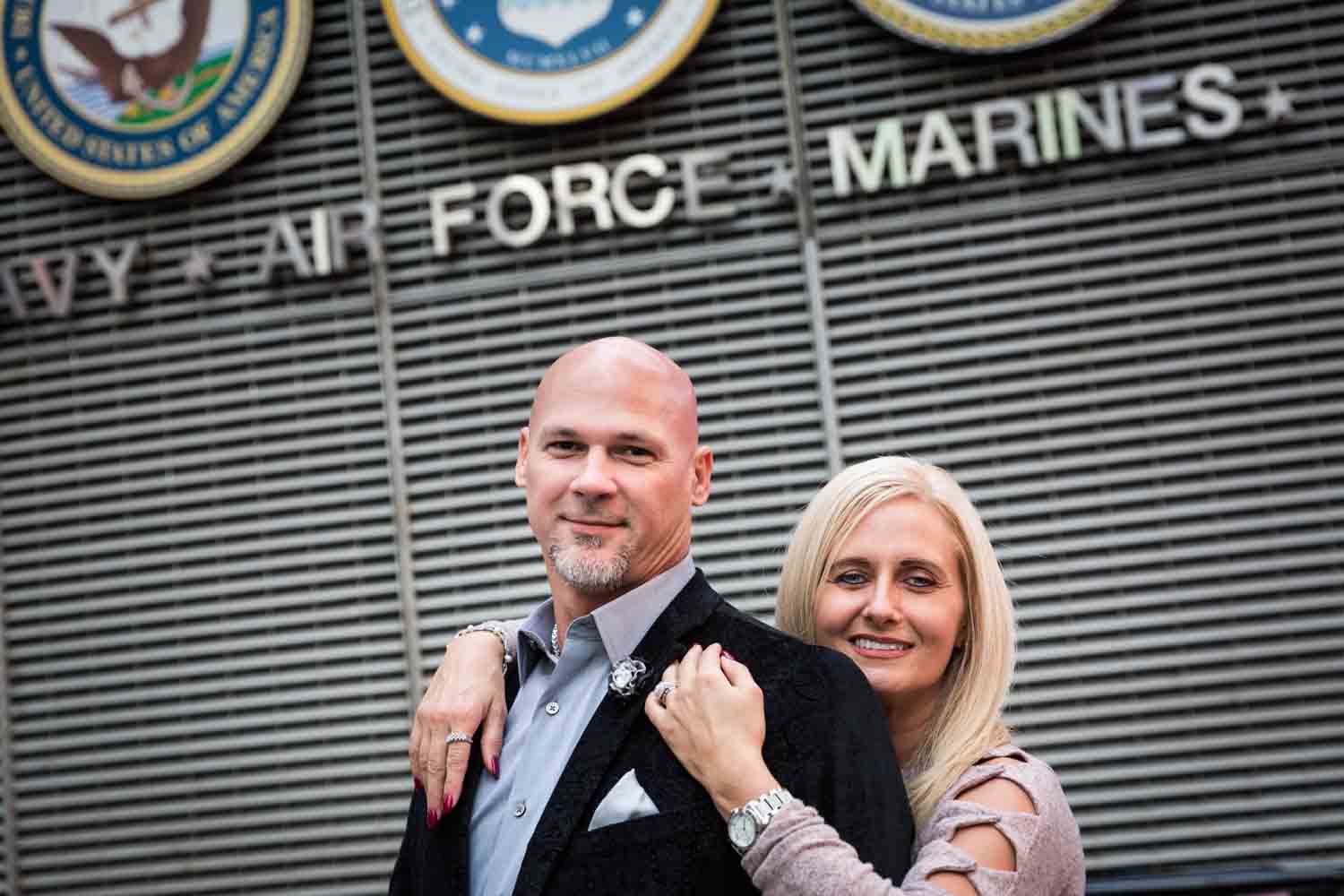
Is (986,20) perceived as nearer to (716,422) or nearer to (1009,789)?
(716,422)

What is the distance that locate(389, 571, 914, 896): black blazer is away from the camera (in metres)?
1.84

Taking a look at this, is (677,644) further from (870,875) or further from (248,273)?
(248,273)

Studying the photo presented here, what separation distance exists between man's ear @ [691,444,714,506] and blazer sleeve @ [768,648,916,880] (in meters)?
0.40

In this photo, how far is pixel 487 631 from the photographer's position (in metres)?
2.65

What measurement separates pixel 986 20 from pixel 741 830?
4.70 metres

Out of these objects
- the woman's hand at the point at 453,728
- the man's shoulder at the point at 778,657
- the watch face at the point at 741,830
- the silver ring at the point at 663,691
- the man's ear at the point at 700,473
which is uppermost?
the man's ear at the point at 700,473

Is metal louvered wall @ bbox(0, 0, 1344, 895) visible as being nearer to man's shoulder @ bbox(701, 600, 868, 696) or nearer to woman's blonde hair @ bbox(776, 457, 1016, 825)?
woman's blonde hair @ bbox(776, 457, 1016, 825)

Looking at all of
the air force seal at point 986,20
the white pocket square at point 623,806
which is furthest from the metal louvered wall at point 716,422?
the white pocket square at point 623,806

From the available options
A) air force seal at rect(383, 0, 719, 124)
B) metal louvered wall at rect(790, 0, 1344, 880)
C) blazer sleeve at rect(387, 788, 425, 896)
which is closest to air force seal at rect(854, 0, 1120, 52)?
metal louvered wall at rect(790, 0, 1344, 880)

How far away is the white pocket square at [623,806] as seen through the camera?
1868mm

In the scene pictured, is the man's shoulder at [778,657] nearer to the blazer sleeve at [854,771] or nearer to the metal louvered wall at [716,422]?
the blazer sleeve at [854,771]

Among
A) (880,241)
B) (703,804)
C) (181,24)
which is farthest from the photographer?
(181,24)

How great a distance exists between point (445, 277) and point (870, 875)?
15.3 ft

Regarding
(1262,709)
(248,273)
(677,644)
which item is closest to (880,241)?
(1262,709)
